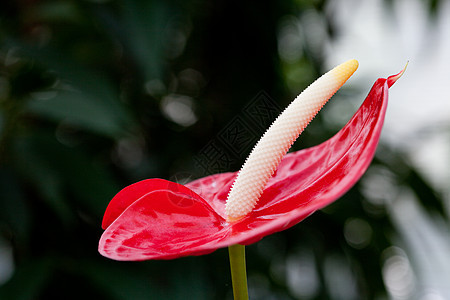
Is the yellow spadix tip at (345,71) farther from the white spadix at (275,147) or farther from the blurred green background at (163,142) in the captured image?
the blurred green background at (163,142)

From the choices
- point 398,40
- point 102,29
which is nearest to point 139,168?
point 102,29

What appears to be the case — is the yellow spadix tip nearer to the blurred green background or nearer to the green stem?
the green stem

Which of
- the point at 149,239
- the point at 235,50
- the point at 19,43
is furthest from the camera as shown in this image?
the point at 235,50

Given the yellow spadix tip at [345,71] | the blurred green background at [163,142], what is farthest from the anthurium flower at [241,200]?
the blurred green background at [163,142]

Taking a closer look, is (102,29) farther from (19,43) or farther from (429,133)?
(429,133)

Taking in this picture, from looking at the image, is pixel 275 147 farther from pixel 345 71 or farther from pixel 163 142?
pixel 163 142

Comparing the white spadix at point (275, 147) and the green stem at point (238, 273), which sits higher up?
the white spadix at point (275, 147)
